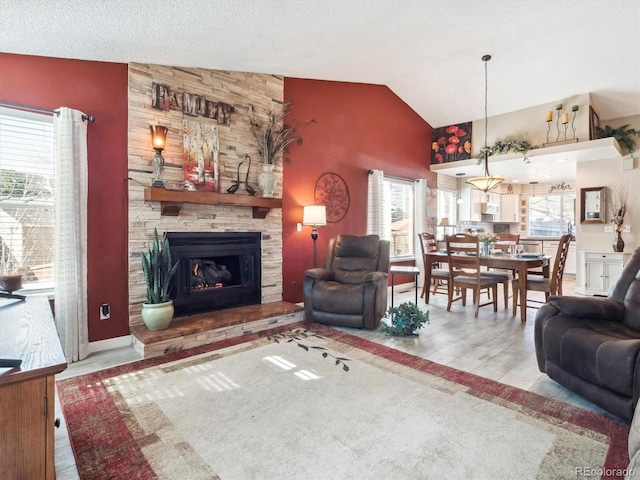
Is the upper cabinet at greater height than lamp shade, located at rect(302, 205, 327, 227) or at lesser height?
greater

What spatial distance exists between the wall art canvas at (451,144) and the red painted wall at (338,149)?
0.59 m

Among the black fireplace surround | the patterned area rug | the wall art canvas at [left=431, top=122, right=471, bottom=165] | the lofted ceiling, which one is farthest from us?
the wall art canvas at [left=431, top=122, right=471, bottom=165]

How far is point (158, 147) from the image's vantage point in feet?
11.3

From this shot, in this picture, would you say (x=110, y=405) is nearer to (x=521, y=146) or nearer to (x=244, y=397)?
(x=244, y=397)

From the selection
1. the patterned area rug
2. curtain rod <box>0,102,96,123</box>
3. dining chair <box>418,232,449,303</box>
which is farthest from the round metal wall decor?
curtain rod <box>0,102,96,123</box>

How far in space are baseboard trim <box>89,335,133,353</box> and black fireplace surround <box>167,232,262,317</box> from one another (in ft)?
1.70

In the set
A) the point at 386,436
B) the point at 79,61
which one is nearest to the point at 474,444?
the point at 386,436

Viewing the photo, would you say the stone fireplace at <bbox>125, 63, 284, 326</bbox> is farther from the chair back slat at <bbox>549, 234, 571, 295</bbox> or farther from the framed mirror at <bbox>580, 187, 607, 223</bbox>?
the framed mirror at <bbox>580, 187, 607, 223</bbox>

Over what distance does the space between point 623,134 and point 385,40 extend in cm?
447

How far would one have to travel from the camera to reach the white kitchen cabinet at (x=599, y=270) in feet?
18.8

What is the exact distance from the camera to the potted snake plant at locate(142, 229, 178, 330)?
324 cm

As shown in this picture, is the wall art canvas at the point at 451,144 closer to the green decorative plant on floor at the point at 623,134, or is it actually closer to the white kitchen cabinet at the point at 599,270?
the green decorative plant on floor at the point at 623,134

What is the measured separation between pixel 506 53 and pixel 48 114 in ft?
17.1

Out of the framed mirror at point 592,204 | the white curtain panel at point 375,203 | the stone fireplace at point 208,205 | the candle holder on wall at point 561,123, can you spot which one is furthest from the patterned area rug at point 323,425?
the framed mirror at point 592,204
